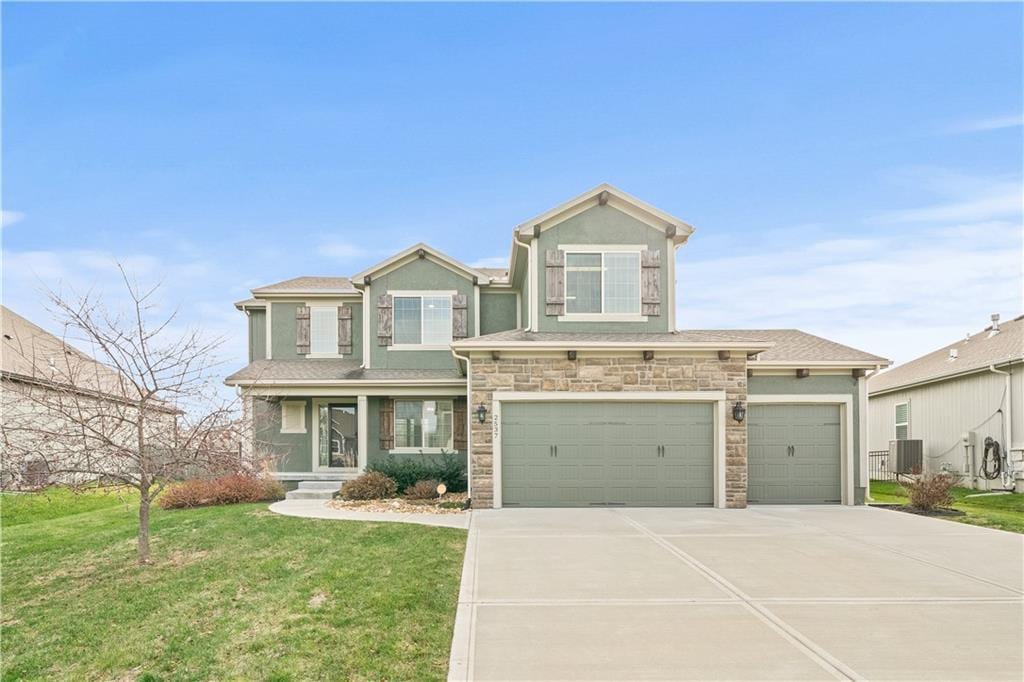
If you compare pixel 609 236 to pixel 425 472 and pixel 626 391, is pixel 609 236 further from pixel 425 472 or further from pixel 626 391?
pixel 425 472

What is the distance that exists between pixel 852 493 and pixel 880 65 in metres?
9.87

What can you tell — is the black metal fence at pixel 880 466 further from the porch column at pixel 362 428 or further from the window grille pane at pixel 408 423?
the porch column at pixel 362 428

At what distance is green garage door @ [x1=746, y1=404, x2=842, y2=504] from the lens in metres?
15.2

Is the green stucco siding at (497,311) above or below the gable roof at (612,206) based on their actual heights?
below

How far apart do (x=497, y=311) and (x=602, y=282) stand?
5027 millimetres

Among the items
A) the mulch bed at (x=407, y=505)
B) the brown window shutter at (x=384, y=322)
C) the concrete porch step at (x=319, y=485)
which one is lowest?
the concrete porch step at (x=319, y=485)

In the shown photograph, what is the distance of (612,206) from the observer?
51.1ft

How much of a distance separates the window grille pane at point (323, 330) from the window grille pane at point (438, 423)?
3616 mm

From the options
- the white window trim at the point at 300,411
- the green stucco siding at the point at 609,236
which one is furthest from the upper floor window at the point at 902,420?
the white window trim at the point at 300,411

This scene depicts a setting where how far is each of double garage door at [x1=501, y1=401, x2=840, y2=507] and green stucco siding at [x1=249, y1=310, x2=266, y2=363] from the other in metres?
10.1

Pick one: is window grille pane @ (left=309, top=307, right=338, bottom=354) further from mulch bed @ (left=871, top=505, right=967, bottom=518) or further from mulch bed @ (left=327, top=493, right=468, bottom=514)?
mulch bed @ (left=871, top=505, right=967, bottom=518)

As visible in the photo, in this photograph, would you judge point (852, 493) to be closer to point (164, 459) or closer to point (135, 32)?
point (164, 459)

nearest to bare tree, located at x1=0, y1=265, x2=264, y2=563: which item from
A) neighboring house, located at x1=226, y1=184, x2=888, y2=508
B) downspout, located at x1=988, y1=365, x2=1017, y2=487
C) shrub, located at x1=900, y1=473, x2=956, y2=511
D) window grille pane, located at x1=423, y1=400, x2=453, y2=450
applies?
neighboring house, located at x1=226, y1=184, x2=888, y2=508

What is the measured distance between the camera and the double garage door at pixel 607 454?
14.3 metres
